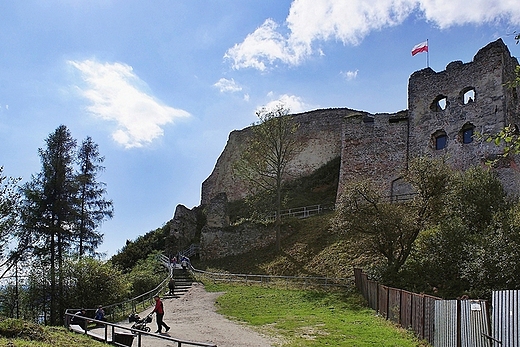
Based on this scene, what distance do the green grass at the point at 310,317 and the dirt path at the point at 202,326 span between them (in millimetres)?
535

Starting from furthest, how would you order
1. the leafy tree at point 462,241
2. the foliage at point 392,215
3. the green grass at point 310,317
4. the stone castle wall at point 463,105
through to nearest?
the stone castle wall at point 463,105, the foliage at point 392,215, the leafy tree at point 462,241, the green grass at point 310,317

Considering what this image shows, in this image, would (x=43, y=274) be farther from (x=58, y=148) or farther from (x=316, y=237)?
(x=316, y=237)

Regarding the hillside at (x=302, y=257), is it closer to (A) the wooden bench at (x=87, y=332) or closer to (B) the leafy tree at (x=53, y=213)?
(B) the leafy tree at (x=53, y=213)

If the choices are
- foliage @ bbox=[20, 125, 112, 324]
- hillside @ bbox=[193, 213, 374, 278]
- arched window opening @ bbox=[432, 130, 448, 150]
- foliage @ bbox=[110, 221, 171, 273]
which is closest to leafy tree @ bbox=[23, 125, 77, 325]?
foliage @ bbox=[20, 125, 112, 324]

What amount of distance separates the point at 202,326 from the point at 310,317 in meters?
3.81

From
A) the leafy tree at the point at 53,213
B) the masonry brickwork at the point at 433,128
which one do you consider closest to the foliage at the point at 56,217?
the leafy tree at the point at 53,213

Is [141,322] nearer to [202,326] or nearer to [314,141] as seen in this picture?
[202,326]

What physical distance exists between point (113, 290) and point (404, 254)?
46.5ft

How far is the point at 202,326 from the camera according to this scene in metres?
16.0

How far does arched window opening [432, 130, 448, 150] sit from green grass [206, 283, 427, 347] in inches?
616

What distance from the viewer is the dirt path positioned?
42.9 feet

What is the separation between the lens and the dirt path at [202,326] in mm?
13085

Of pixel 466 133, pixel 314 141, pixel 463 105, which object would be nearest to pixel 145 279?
pixel 314 141

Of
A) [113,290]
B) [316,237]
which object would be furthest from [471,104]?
[113,290]
